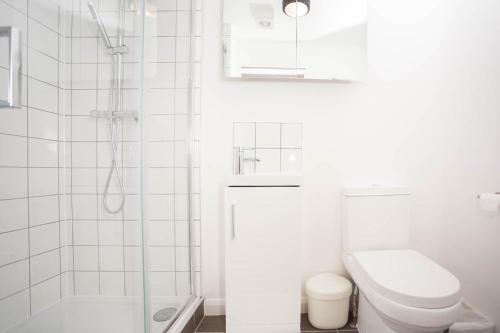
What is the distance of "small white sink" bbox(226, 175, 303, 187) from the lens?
1.21 m

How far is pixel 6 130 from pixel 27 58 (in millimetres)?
242

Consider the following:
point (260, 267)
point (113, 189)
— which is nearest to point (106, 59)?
point (113, 189)

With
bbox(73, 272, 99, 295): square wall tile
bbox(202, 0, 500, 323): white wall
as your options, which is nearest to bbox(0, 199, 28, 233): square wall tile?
bbox(73, 272, 99, 295): square wall tile

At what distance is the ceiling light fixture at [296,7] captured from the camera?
4.71 ft

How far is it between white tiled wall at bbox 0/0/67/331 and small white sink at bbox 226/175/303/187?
0.70m

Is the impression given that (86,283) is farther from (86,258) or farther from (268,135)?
(268,135)

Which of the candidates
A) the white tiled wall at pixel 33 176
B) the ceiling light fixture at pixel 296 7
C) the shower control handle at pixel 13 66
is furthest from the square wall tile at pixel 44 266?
the ceiling light fixture at pixel 296 7

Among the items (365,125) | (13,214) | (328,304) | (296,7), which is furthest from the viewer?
(365,125)

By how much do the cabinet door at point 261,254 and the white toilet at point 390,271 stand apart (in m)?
0.34

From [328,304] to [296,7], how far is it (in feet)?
5.57

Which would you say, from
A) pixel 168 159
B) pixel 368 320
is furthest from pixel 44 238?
pixel 368 320

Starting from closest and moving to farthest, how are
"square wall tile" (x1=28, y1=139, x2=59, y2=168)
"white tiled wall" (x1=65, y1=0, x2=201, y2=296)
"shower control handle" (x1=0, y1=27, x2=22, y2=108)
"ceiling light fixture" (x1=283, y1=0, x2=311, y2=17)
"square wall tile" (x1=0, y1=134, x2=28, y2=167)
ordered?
"shower control handle" (x1=0, y1=27, x2=22, y2=108), "square wall tile" (x1=0, y1=134, x2=28, y2=167), "square wall tile" (x1=28, y1=139, x2=59, y2=168), "white tiled wall" (x1=65, y1=0, x2=201, y2=296), "ceiling light fixture" (x1=283, y1=0, x2=311, y2=17)

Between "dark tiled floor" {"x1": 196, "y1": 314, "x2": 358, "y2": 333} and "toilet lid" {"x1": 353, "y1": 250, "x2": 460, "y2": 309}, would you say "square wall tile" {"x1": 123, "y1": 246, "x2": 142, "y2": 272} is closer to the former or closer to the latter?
"dark tiled floor" {"x1": 196, "y1": 314, "x2": 358, "y2": 333}

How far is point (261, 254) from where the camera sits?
1.22 metres
